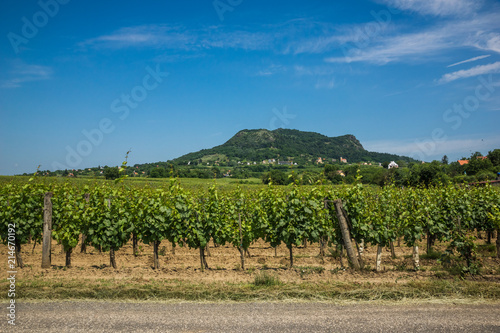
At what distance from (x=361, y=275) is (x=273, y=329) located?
444 centimetres

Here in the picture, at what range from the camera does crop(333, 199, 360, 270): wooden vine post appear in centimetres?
955

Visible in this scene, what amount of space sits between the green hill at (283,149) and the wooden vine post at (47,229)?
336 ft

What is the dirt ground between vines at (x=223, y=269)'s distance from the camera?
876 centimetres

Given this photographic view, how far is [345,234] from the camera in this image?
9625mm

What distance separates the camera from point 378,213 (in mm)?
10414

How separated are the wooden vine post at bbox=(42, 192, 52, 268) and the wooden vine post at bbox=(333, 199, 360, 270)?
8958 mm

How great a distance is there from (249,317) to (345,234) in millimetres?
4656

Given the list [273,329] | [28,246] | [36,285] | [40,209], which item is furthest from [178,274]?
[28,246]

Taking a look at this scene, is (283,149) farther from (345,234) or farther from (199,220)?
(345,234)

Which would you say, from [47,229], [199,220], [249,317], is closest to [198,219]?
[199,220]

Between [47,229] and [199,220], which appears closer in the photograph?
[47,229]

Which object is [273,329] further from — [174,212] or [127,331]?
[174,212]

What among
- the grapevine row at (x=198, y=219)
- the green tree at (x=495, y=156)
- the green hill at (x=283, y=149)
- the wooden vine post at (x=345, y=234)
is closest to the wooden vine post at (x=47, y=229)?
the grapevine row at (x=198, y=219)

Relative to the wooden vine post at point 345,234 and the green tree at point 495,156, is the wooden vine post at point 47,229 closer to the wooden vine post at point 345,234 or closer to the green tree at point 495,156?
the wooden vine post at point 345,234
